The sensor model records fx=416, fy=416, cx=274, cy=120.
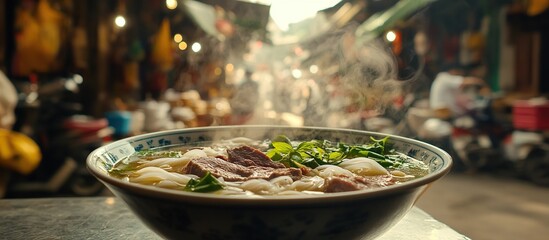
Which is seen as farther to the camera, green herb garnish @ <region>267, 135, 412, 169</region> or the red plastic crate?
the red plastic crate

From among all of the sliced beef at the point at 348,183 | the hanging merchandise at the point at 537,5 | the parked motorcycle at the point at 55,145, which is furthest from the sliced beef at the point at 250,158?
the hanging merchandise at the point at 537,5

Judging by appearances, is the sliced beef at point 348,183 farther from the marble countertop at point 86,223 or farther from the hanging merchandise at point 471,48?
the hanging merchandise at point 471,48

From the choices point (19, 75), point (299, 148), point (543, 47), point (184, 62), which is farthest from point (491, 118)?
point (184, 62)

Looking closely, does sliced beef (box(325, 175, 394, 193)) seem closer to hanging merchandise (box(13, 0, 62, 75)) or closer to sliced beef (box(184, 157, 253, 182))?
sliced beef (box(184, 157, 253, 182))

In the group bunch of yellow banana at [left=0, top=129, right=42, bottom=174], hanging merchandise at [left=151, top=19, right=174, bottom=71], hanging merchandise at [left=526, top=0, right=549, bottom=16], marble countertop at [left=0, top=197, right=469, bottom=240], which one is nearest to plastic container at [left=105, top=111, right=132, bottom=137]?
bunch of yellow banana at [left=0, top=129, right=42, bottom=174]

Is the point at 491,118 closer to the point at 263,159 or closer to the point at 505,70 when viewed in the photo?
the point at 505,70

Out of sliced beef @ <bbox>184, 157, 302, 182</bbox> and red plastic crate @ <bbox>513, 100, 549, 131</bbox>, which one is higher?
sliced beef @ <bbox>184, 157, 302, 182</bbox>
